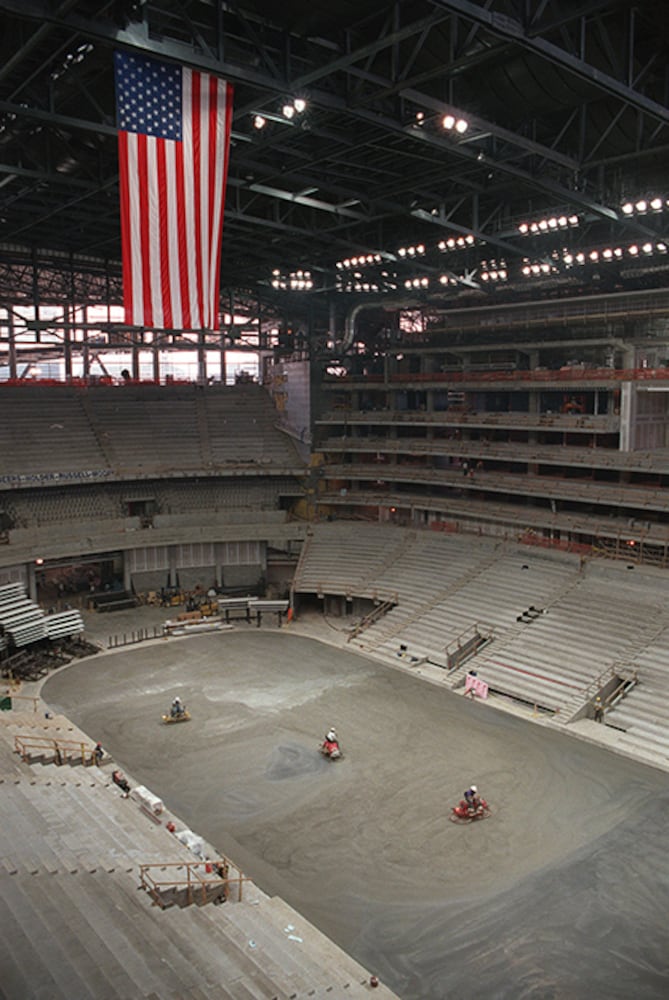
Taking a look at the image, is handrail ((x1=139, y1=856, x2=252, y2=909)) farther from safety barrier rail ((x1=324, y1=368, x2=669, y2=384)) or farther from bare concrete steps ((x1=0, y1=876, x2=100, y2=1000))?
safety barrier rail ((x1=324, y1=368, x2=669, y2=384))

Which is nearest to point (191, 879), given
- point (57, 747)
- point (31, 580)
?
point (57, 747)

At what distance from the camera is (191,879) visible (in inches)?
637

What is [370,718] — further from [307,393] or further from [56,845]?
[307,393]

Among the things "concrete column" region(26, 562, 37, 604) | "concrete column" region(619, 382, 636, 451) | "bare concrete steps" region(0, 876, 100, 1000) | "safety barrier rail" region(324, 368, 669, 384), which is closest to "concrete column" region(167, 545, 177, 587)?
"concrete column" region(26, 562, 37, 604)

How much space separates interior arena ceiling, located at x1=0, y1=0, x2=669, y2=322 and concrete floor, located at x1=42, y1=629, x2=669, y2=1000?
1803 cm

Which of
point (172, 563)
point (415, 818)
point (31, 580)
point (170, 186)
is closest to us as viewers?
point (170, 186)

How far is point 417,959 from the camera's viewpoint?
14977mm

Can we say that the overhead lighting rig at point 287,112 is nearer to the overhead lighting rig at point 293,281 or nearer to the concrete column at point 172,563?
the overhead lighting rig at point 293,281

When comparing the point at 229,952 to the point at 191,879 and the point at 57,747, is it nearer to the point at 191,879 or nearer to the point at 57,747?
the point at 191,879

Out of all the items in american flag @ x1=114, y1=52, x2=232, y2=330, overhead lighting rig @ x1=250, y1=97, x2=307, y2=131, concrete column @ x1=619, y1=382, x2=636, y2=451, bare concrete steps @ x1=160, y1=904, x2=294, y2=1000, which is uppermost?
overhead lighting rig @ x1=250, y1=97, x2=307, y2=131

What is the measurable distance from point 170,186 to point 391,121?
21.7 feet

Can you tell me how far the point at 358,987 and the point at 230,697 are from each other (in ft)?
54.3

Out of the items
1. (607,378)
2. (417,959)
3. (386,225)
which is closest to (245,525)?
(386,225)

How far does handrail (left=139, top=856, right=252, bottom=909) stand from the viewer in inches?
603
